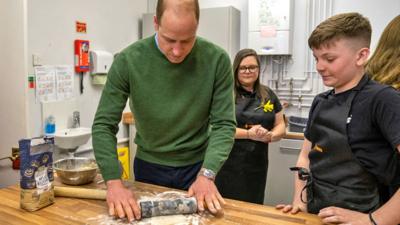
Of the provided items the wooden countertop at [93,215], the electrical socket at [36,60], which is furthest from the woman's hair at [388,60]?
the electrical socket at [36,60]

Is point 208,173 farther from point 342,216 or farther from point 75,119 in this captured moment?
point 75,119

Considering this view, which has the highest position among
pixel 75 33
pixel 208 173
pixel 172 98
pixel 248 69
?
pixel 75 33

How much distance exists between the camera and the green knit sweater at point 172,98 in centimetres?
128

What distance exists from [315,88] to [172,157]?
2.33 m

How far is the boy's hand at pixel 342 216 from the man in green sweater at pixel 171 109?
36 cm

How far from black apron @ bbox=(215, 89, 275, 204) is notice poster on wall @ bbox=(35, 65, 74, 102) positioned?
1.58 metres

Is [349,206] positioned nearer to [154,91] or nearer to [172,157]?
[172,157]

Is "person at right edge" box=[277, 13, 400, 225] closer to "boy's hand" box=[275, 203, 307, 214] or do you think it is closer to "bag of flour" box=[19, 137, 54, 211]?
"boy's hand" box=[275, 203, 307, 214]

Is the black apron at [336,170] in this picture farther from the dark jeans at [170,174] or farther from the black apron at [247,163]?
the black apron at [247,163]

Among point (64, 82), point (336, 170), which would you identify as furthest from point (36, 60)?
point (336, 170)

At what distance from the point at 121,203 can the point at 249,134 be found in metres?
1.22

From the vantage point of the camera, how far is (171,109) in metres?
1.31

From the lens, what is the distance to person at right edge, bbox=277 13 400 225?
3.24 ft

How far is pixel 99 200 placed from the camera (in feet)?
4.09
